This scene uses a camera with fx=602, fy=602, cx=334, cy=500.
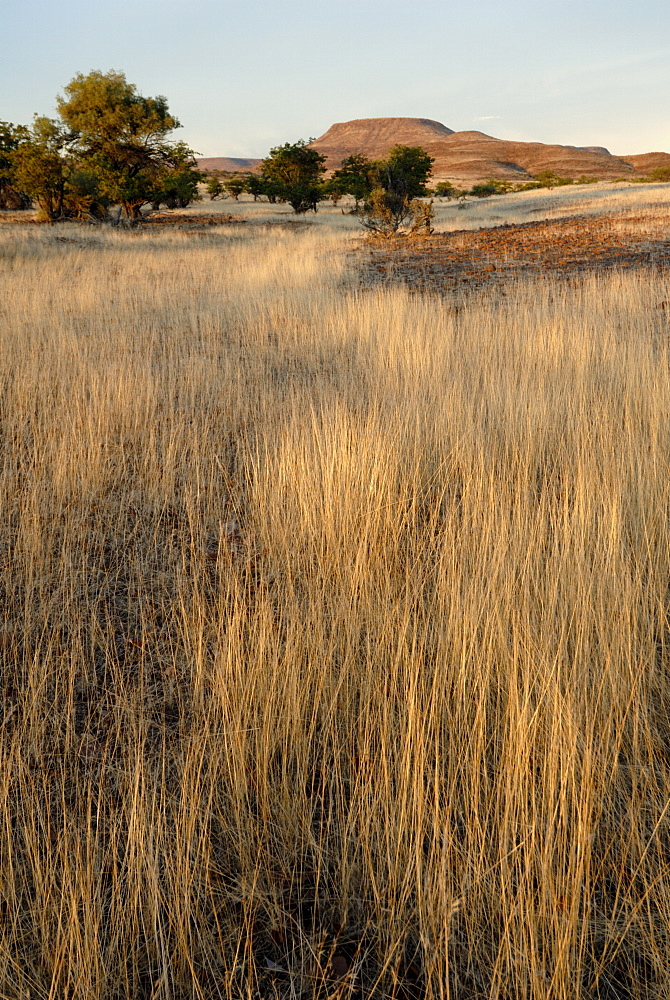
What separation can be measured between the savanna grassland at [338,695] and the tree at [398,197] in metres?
17.3

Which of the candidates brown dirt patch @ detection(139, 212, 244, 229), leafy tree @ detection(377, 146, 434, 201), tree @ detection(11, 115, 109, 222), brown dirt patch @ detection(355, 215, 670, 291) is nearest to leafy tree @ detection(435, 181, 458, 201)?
leafy tree @ detection(377, 146, 434, 201)

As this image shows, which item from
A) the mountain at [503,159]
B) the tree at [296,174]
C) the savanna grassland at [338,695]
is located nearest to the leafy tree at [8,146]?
the tree at [296,174]

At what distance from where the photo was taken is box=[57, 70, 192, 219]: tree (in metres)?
26.5

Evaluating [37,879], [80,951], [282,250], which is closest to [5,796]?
[37,879]

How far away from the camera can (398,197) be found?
21906mm

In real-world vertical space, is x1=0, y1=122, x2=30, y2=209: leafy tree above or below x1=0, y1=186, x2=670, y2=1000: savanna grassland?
above

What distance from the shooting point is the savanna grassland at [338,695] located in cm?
135

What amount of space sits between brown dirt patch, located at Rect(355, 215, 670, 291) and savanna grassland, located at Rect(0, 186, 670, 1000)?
22.8ft

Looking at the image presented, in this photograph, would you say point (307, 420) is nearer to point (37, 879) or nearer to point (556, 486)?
point (556, 486)

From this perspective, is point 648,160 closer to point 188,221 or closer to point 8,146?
point 188,221

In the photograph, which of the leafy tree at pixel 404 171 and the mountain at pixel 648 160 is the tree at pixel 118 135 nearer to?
the leafy tree at pixel 404 171

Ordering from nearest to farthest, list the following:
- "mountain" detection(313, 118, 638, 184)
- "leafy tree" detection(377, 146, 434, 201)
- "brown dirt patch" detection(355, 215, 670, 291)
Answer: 1. "brown dirt patch" detection(355, 215, 670, 291)
2. "leafy tree" detection(377, 146, 434, 201)
3. "mountain" detection(313, 118, 638, 184)

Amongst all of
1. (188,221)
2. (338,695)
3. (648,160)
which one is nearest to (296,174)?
(188,221)

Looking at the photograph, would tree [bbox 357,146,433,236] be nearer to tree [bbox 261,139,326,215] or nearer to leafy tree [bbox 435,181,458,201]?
tree [bbox 261,139,326,215]
